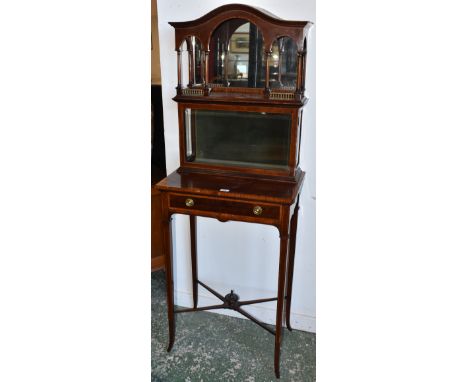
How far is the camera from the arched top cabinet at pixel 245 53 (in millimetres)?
1449

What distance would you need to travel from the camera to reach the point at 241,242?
6.58 ft

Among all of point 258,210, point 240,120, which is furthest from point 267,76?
point 258,210

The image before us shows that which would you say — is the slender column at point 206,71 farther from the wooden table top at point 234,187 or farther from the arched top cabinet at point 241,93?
the wooden table top at point 234,187

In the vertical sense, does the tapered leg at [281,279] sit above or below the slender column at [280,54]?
below

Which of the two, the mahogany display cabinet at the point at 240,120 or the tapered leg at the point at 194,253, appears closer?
the mahogany display cabinet at the point at 240,120

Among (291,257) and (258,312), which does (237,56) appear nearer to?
(291,257)

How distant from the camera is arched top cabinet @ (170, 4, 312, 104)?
1.45 meters

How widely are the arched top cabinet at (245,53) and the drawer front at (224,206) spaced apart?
393mm

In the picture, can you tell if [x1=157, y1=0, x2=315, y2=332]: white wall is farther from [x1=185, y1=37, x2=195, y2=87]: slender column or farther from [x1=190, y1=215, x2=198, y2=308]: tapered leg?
[x1=185, y1=37, x2=195, y2=87]: slender column

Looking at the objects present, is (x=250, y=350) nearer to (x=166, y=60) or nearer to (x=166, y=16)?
(x=166, y=60)

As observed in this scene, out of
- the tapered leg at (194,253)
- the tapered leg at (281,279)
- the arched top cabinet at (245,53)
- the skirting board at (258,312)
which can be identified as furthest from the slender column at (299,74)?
the skirting board at (258,312)

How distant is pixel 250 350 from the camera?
6.30ft
